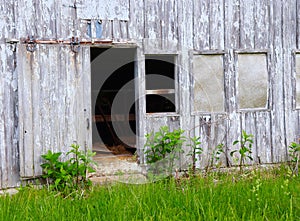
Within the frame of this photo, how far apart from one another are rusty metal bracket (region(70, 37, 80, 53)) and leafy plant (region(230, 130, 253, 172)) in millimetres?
2908

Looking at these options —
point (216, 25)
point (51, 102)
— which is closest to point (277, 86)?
point (216, 25)

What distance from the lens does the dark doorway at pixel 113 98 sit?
10500mm

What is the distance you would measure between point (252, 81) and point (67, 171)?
3.58 m

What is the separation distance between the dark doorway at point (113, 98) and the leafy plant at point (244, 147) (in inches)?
105

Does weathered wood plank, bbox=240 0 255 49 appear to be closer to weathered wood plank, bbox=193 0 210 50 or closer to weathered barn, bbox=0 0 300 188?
weathered barn, bbox=0 0 300 188

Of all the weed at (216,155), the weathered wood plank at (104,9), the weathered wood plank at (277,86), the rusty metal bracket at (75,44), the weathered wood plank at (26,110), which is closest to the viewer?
the weathered wood plank at (26,110)

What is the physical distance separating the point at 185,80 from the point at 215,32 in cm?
98

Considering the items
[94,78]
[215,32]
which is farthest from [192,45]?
[94,78]

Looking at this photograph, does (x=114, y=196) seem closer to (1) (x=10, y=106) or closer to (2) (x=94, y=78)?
(1) (x=10, y=106)

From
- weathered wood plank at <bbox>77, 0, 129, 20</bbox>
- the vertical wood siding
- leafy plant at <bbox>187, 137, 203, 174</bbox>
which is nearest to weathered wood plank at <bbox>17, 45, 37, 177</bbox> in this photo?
the vertical wood siding

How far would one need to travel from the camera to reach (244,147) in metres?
7.64

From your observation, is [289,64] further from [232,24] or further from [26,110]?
[26,110]

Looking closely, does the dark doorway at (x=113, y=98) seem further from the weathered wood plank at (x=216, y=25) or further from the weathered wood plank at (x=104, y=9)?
the weathered wood plank at (x=104, y=9)

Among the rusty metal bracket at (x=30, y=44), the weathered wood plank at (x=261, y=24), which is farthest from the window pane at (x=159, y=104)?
the rusty metal bracket at (x=30, y=44)
